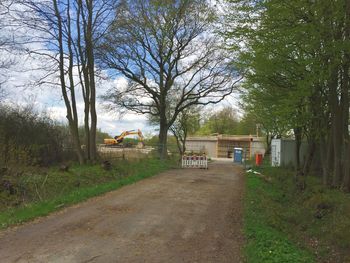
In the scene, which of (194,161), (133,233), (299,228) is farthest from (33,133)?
(299,228)

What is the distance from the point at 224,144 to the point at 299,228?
46.7m

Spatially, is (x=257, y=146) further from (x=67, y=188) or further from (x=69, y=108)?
(x=67, y=188)

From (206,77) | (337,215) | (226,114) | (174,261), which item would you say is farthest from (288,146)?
(226,114)

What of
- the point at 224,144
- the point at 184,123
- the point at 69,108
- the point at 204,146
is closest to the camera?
the point at 69,108

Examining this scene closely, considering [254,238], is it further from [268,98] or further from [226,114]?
[226,114]

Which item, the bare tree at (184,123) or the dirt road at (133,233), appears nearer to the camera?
the dirt road at (133,233)

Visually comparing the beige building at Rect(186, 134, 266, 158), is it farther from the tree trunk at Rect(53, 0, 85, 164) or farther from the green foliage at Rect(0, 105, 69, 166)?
the green foliage at Rect(0, 105, 69, 166)

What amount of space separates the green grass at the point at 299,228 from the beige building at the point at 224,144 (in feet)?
134

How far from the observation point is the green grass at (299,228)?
618cm

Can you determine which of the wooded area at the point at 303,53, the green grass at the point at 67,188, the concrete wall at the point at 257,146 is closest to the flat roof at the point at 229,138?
the concrete wall at the point at 257,146

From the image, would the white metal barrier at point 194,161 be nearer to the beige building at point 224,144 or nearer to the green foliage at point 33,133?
the green foliage at point 33,133

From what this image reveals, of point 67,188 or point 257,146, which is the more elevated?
point 257,146

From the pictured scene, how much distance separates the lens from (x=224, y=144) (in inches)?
2170

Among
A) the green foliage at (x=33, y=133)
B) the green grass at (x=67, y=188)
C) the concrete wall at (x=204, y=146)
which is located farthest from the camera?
the concrete wall at (x=204, y=146)
